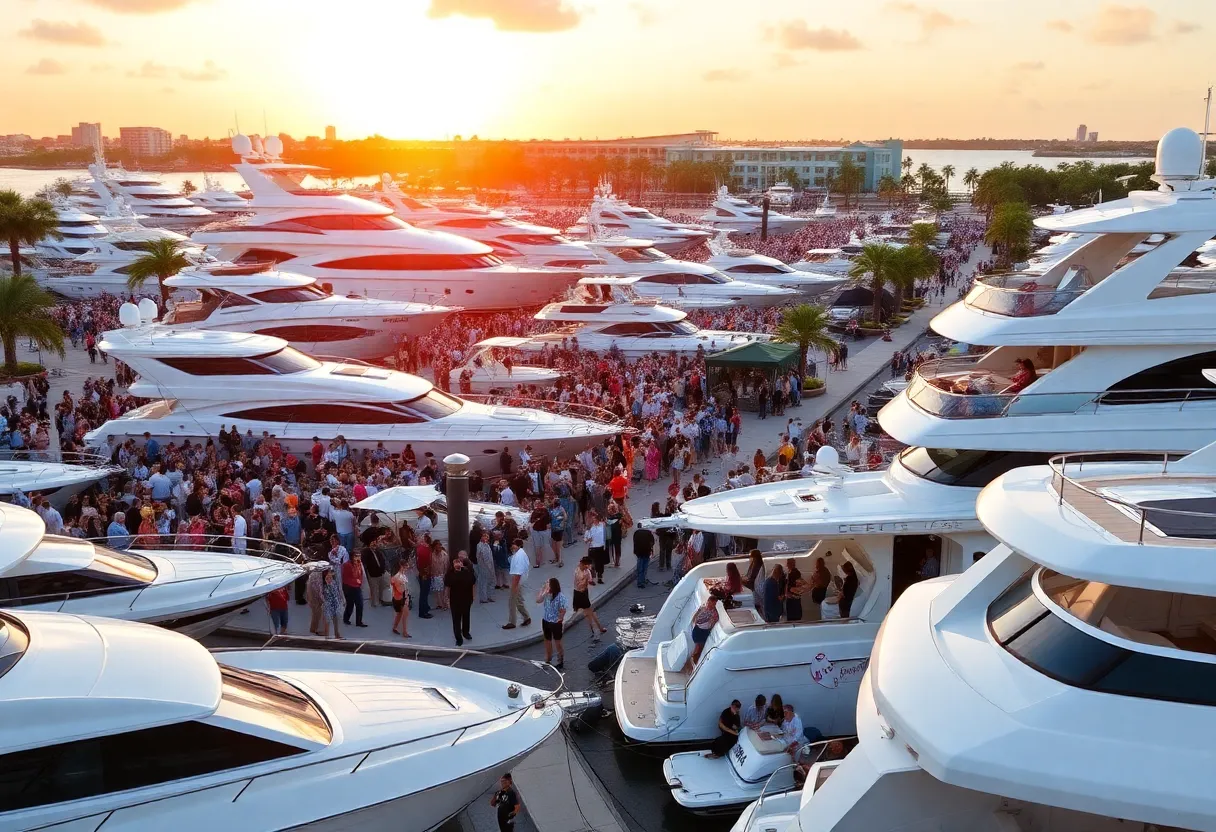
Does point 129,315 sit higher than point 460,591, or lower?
higher

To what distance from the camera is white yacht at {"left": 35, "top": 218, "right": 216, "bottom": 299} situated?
44281 mm

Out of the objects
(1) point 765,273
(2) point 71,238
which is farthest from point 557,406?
(2) point 71,238

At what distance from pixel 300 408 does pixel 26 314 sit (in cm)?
1388

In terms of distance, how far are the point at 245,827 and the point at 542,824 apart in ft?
10.3

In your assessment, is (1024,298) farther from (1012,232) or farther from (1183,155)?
(1012,232)

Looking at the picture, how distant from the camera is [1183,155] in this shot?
499 inches

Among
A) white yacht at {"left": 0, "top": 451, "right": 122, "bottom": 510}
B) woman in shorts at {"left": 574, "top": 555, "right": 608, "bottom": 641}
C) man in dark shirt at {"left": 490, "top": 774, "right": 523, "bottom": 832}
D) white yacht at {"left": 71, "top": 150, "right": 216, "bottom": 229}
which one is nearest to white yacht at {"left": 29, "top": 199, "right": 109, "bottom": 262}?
white yacht at {"left": 71, "top": 150, "right": 216, "bottom": 229}

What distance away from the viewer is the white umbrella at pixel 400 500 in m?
14.5

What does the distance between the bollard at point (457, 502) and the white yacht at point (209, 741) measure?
5322mm

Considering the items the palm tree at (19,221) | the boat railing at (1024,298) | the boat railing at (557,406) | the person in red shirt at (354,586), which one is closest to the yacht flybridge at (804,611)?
the boat railing at (1024,298)

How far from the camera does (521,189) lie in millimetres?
164375

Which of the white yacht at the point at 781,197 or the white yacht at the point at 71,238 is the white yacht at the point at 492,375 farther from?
the white yacht at the point at 781,197

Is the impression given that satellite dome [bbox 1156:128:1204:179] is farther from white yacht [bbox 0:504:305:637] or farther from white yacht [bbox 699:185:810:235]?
white yacht [bbox 699:185:810:235]

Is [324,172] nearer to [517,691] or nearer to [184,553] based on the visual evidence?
[184,553]
